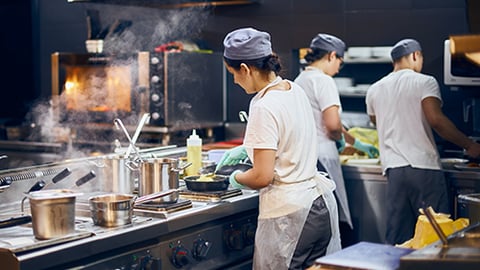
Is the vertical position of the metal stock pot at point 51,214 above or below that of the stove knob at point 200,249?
above

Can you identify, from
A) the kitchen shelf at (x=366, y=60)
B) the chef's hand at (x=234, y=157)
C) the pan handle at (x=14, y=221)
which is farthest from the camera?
the kitchen shelf at (x=366, y=60)

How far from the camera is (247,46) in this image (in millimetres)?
3336

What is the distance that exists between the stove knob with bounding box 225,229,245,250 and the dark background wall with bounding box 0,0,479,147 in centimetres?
233

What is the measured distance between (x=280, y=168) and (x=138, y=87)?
2.60 metres

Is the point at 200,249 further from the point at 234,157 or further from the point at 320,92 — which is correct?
the point at 320,92

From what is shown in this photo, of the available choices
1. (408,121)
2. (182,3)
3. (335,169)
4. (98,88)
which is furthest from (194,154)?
(182,3)

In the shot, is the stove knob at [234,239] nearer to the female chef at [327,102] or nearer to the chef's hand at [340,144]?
the female chef at [327,102]

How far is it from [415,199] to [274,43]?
1.93 metres

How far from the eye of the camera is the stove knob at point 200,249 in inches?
133

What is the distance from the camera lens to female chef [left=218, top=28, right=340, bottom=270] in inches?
129

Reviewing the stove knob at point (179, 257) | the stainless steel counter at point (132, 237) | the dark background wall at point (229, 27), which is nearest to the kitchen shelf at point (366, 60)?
the dark background wall at point (229, 27)

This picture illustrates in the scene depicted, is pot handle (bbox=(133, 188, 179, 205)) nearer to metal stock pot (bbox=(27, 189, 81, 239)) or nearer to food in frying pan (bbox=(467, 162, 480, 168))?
metal stock pot (bbox=(27, 189, 81, 239))

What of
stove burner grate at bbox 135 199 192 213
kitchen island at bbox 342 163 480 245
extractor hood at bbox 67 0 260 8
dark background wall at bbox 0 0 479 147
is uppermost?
extractor hood at bbox 67 0 260 8

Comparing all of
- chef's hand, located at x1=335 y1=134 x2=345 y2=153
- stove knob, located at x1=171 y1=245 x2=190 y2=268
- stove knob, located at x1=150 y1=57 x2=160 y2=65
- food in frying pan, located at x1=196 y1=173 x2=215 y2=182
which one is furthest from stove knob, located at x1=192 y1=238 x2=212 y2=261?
stove knob, located at x1=150 y1=57 x2=160 y2=65
